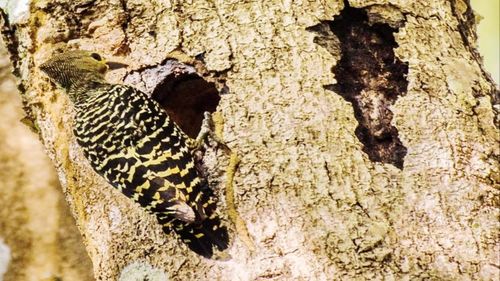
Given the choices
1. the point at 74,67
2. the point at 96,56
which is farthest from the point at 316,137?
the point at 74,67

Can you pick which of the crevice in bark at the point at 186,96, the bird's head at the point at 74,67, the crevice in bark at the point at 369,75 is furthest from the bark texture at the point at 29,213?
the crevice in bark at the point at 369,75

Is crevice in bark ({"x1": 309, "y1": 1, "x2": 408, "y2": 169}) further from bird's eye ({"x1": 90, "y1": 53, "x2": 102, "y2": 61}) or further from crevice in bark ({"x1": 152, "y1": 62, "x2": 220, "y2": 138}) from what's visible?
bird's eye ({"x1": 90, "y1": 53, "x2": 102, "y2": 61})

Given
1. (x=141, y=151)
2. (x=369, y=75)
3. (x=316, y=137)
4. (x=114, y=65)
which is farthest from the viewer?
(x=114, y=65)

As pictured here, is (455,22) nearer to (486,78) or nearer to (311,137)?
(486,78)

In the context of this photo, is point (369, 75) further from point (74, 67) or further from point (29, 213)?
point (29, 213)

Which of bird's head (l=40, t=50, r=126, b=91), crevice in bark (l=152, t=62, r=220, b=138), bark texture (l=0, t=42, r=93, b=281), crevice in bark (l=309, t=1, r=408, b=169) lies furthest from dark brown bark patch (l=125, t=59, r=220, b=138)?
bark texture (l=0, t=42, r=93, b=281)

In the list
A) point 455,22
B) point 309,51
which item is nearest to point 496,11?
point 455,22
